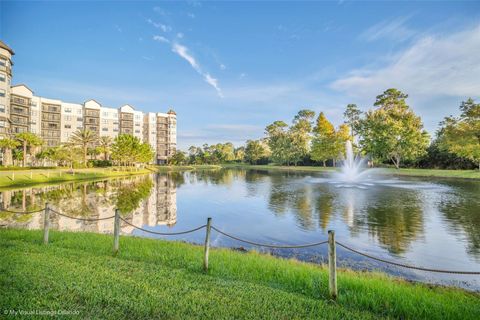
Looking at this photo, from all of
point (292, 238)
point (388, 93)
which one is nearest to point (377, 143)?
point (388, 93)

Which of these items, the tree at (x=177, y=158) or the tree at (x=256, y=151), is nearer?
the tree at (x=177, y=158)

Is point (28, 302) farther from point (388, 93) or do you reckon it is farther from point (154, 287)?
point (388, 93)

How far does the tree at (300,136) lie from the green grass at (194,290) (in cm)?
7256

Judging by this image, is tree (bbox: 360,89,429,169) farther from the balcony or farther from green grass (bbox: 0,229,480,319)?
the balcony

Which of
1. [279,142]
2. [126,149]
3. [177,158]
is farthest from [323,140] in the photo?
[177,158]

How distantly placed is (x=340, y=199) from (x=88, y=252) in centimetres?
1942

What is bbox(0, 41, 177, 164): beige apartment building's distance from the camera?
47188 millimetres

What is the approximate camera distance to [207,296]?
516cm

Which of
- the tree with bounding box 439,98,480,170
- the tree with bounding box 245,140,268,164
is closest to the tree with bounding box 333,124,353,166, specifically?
the tree with bounding box 439,98,480,170

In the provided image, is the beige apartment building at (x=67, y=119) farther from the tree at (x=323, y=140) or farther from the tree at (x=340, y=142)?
the tree at (x=340, y=142)

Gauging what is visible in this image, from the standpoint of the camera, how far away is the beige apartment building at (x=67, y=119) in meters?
47.2

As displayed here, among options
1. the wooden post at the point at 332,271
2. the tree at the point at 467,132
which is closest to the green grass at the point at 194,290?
the wooden post at the point at 332,271

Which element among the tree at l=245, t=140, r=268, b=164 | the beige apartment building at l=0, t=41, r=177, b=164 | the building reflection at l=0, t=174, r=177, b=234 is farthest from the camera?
the tree at l=245, t=140, r=268, b=164

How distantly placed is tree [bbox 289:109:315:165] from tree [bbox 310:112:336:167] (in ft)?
13.3
